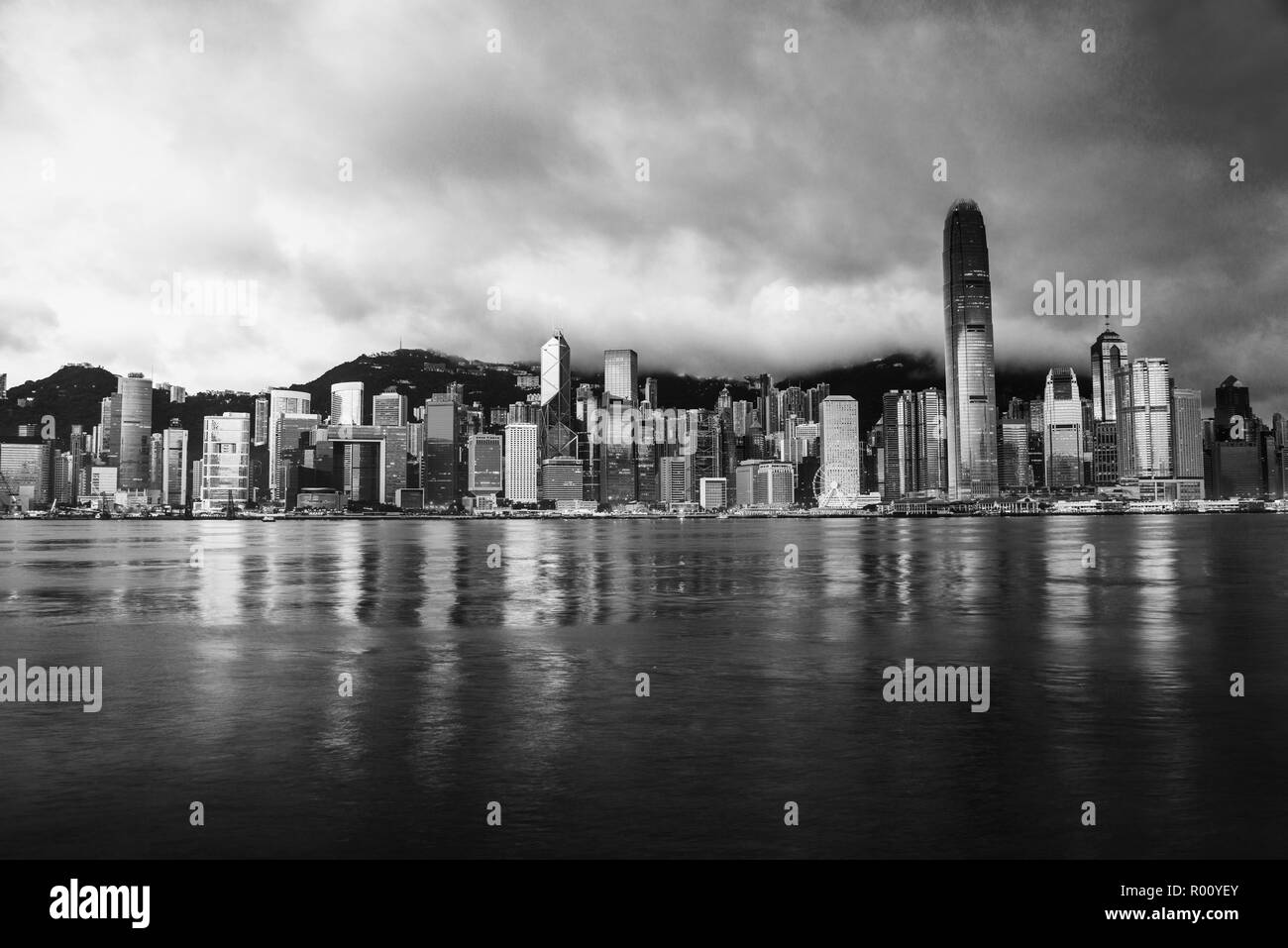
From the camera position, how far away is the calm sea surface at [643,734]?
14570mm

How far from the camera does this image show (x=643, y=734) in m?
20.9

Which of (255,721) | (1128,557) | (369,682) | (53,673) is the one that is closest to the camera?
(255,721)

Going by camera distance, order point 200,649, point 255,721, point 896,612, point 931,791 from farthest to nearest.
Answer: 1. point 896,612
2. point 200,649
3. point 255,721
4. point 931,791

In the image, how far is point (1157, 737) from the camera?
67.7 ft

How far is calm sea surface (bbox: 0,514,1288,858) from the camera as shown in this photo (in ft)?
47.8
